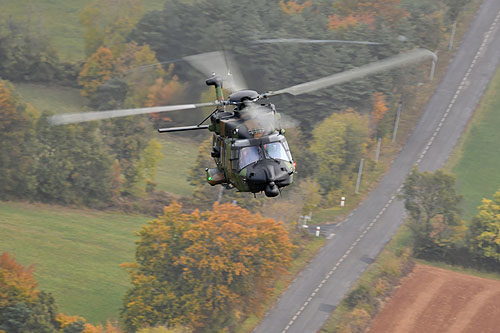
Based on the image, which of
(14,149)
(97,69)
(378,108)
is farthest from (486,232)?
(97,69)

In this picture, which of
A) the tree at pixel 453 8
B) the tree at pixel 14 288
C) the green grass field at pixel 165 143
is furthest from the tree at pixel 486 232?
the tree at pixel 453 8

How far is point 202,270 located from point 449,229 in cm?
3152

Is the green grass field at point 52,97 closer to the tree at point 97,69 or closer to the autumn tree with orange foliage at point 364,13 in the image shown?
the tree at point 97,69

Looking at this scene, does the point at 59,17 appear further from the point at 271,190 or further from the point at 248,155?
the point at 271,190

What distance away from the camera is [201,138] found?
12506 cm

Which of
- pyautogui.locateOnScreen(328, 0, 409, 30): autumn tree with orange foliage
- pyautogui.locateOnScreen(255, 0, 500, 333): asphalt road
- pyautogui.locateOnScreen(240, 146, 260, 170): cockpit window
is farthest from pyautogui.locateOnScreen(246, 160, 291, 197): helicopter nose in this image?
pyautogui.locateOnScreen(328, 0, 409, 30): autumn tree with orange foliage

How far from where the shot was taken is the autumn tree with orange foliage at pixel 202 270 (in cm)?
7981

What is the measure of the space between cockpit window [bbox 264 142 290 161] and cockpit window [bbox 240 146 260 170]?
50cm

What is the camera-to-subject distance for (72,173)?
4289 inches

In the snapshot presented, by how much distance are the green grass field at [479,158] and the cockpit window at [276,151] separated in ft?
236

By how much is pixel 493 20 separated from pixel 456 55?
53.4 feet

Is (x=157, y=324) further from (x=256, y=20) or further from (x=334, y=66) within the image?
(x=256, y=20)

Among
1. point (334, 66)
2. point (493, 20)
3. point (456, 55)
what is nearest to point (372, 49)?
point (334, 66)

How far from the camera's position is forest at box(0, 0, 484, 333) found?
80750mm
